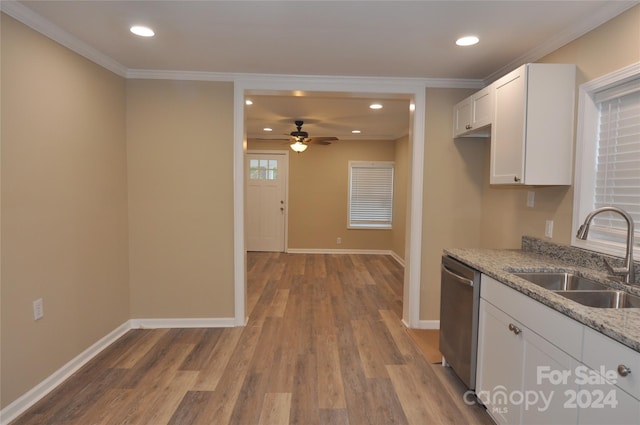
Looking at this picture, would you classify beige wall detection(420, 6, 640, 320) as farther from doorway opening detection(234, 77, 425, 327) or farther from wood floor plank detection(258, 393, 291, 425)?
wood floor plank detection(258, 393, 291, 425)

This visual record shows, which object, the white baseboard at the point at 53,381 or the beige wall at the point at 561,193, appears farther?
the white baseboard at the point at 53,381

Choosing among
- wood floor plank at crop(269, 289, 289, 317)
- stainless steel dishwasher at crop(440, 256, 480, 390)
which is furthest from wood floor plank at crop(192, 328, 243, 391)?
stainless steel dishwasher at crop(440, 256, 480, 390)

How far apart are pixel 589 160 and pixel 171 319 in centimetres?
369

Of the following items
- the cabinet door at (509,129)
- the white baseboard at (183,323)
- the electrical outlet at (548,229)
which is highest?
the cabinet door at (509,129)

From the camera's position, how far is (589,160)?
7.25ft

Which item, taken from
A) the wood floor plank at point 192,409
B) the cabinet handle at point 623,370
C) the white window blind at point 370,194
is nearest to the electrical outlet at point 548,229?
the cabinet handle at point 623,370

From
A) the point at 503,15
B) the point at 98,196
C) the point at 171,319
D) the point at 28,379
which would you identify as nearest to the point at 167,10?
the point at 98,196

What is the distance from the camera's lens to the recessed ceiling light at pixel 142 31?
2.37 m

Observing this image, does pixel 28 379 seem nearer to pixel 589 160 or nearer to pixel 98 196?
pixel 98 196

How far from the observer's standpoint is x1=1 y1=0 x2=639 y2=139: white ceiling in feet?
6.75

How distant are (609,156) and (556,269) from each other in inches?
29.5

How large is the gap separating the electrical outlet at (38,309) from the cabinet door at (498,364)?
283 centimetres

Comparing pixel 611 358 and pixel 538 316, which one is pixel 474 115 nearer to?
pixel 538 316

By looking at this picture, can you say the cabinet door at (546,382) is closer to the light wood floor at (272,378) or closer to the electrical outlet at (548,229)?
the light wood floor at (272,378)
